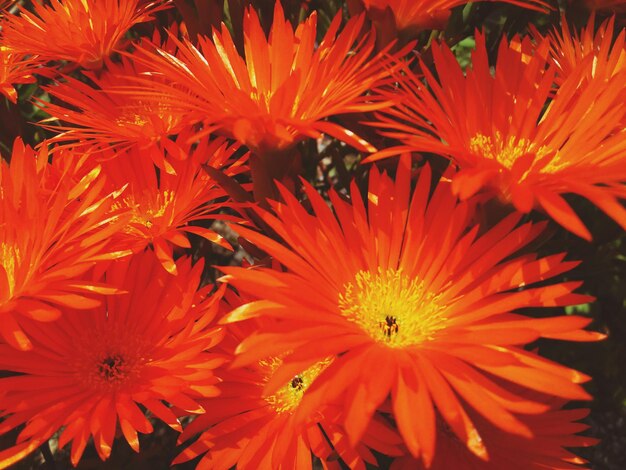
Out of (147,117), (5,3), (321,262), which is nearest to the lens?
(321,262)

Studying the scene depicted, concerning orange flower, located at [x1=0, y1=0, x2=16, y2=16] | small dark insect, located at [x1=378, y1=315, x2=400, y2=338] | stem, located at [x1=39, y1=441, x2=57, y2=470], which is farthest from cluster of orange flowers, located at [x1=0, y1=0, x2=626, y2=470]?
orange flower, located at [x1=0, y1=0, x2=16, y2=16]

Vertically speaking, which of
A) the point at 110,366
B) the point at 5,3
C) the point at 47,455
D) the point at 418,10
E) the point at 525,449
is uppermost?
the point at 418,10

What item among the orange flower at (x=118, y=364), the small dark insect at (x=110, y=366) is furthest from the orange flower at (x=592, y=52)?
the small dark insect at (x=110, y=366)

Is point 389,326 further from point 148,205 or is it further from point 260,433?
point 148,205

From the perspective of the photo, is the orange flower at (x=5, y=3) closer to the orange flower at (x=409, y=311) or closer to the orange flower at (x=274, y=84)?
the orange flower at (x=274, y=84)

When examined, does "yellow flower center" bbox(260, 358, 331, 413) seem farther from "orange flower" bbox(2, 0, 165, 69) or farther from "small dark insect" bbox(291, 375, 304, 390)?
"orange flower" bbox(2, 0, 165, 69)

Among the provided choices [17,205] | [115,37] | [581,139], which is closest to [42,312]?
[17,205]

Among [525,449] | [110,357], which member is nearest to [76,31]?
[110,357]
